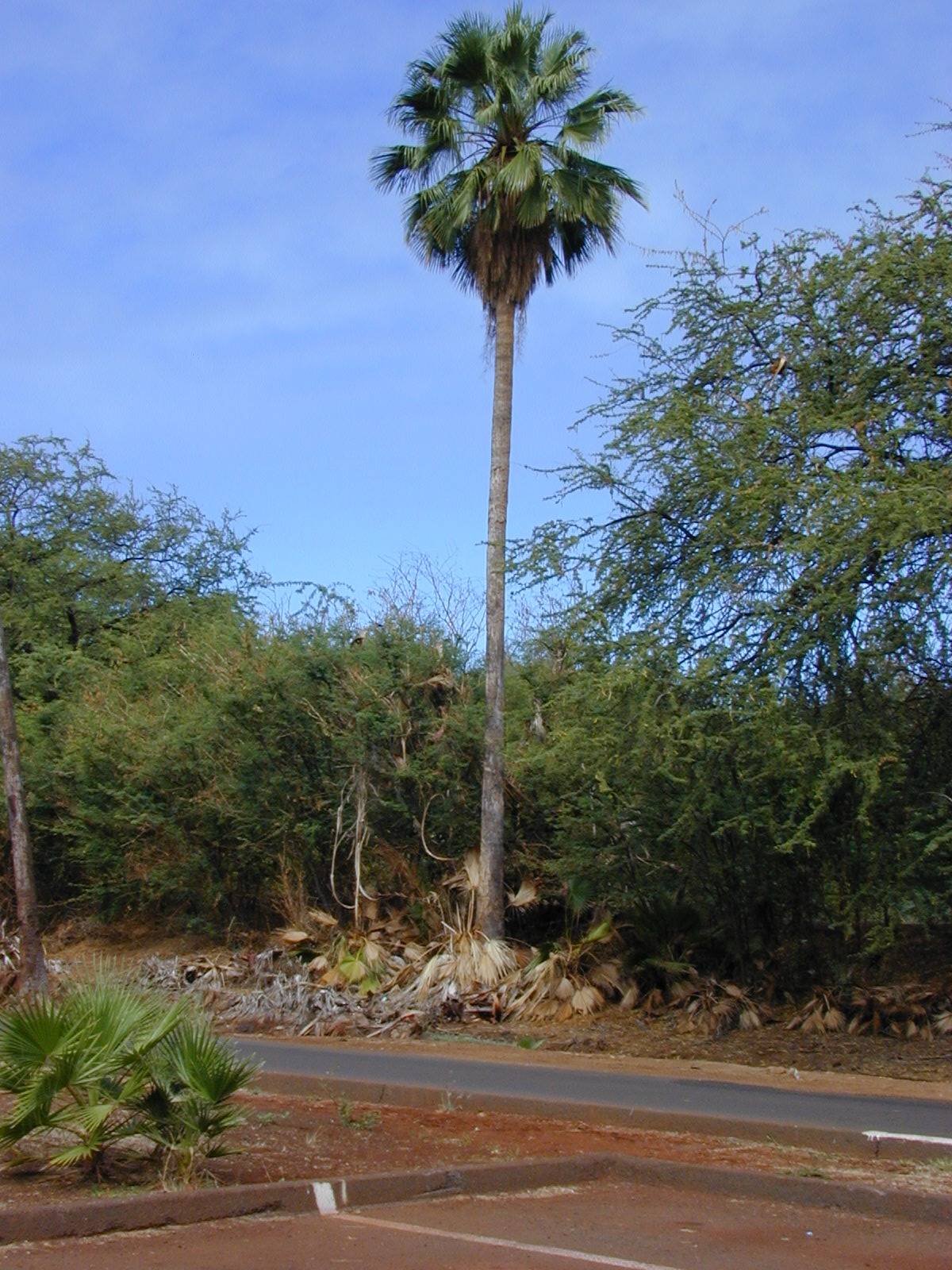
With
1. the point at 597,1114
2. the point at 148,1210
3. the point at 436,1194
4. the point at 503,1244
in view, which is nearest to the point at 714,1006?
the point at 597,1114

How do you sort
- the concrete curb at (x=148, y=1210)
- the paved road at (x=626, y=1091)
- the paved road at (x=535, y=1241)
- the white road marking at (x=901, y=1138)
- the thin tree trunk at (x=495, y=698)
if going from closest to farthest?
the paved road at (x=535, y=1241) < the concrete curb at (x=148, y=1210) < the white road marking at (x=901, y=1138) < the paved road at (x=626, y=1091) < the thin tree trunk at (x=495, y=698)

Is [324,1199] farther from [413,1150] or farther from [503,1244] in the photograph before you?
[413,1150]

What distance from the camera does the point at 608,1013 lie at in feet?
61.3

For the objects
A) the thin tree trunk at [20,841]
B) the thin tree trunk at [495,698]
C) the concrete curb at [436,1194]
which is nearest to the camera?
the concrete curb at [436,1194]

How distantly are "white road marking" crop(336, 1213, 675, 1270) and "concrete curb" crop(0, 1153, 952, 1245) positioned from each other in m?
0.27

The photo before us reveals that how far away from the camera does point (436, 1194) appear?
7688 mm

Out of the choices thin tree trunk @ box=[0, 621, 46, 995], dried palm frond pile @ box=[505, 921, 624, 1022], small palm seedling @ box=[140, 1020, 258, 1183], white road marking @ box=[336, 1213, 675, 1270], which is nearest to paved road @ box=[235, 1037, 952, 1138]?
dried palm frond pile @ box=[505, 921, 624, 1022]

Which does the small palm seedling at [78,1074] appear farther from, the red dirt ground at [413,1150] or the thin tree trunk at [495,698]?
the thin tree trunk at [495,698]

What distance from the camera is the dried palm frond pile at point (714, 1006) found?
683 inches

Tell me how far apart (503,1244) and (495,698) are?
1431 centimetres

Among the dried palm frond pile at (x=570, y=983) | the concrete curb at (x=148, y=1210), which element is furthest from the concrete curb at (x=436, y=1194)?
the dried palm frond pile at (x=570, y=983)

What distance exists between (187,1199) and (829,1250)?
317 cm

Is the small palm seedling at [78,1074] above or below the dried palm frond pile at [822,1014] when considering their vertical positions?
above

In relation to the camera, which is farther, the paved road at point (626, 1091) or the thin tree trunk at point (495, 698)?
the thin tree trunk at point (495, 698)
